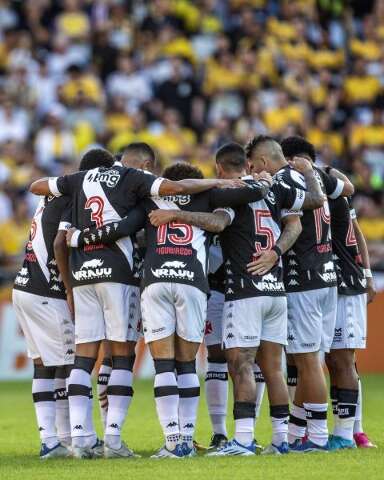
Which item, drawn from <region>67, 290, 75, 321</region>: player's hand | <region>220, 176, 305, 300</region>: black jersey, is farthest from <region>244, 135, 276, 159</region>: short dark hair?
<region>67, 290, 75, 321</region>: player's hand

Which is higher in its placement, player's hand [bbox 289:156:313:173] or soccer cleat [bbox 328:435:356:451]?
player's hand [bbox 289:156:313:173]

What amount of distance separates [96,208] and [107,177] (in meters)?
0.27

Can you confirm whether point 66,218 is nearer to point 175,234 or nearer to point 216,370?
point 175,234

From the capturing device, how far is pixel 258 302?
1023 centimetres

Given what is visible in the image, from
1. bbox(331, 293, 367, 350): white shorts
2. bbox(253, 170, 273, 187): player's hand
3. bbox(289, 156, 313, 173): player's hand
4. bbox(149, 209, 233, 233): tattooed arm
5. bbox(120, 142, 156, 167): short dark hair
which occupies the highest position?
bbox(120, 142, 156, 167): short dark hair

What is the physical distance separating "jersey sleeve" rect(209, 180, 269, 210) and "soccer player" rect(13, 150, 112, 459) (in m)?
1.13

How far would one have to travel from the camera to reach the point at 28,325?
10.7 meters

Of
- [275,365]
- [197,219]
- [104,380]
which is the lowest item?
[104,380]

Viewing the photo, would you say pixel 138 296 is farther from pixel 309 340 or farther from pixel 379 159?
pixel 379 159

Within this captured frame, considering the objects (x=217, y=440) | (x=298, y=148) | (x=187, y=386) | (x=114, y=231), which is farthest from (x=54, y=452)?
(x=298, y=148)

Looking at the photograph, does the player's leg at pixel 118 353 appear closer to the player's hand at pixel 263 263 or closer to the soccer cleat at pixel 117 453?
the soccer cleat at pixel 117 453

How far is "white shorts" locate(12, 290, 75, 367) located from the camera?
10.6m

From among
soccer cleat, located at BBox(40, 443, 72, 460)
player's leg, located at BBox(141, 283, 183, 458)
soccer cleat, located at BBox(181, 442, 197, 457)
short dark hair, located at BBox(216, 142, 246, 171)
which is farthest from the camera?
short dark hair, located at BBox(216, 142, 246, 171)

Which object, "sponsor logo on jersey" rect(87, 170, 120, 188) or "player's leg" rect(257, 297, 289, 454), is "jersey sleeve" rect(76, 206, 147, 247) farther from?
"player's leg" rect(257, 297, 289, 454)
